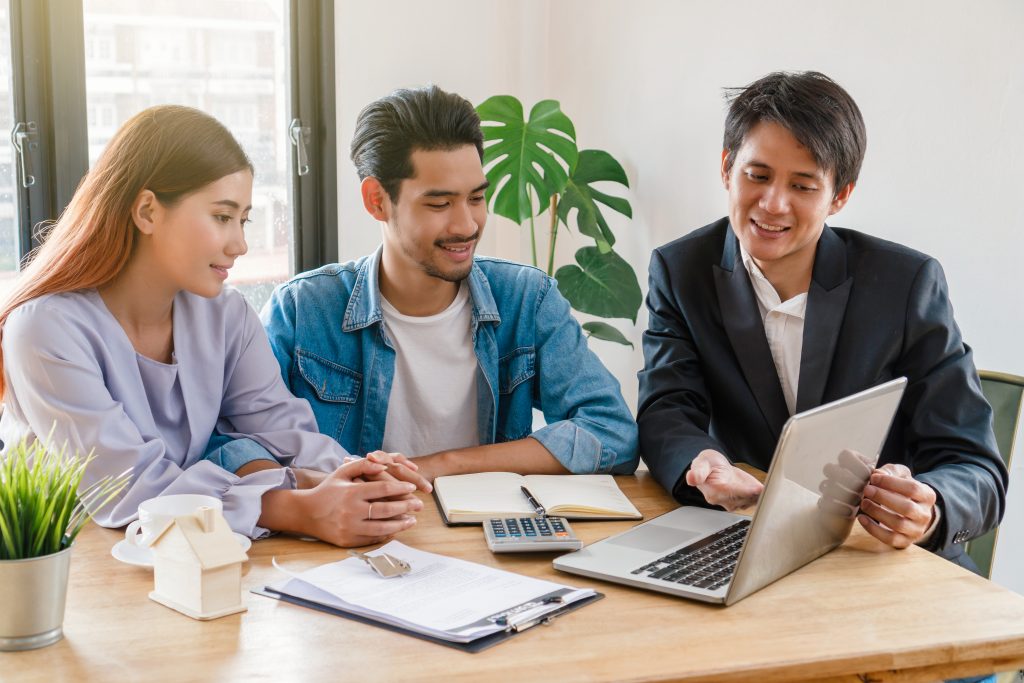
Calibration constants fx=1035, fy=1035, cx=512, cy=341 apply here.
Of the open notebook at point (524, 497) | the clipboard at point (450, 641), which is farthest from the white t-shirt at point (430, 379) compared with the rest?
the clipboard at point (450, 641)

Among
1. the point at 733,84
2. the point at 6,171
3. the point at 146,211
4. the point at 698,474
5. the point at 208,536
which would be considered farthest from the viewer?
the point at 6,171

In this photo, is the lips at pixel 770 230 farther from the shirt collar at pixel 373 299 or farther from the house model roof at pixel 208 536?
the house model roof at pixel 208 536

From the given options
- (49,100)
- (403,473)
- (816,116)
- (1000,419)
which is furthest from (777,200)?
(49,100)

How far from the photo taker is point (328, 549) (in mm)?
1336

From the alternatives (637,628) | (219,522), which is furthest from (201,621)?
(637,628)

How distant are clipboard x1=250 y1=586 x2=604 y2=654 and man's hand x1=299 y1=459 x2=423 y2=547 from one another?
6.7 inches

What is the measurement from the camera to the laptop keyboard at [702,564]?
4.00ft

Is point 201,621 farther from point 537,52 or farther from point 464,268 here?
point 537,52

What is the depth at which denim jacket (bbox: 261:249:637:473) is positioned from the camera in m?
1.93

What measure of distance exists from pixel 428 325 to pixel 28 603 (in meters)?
A: 1.06

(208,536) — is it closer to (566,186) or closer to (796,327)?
(796,327)

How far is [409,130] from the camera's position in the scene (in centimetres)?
193

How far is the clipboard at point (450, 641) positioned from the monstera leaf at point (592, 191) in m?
2.05

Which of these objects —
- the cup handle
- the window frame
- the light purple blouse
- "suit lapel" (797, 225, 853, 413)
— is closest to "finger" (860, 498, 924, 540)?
"suit lapel" (797, 225, 853, 413)
